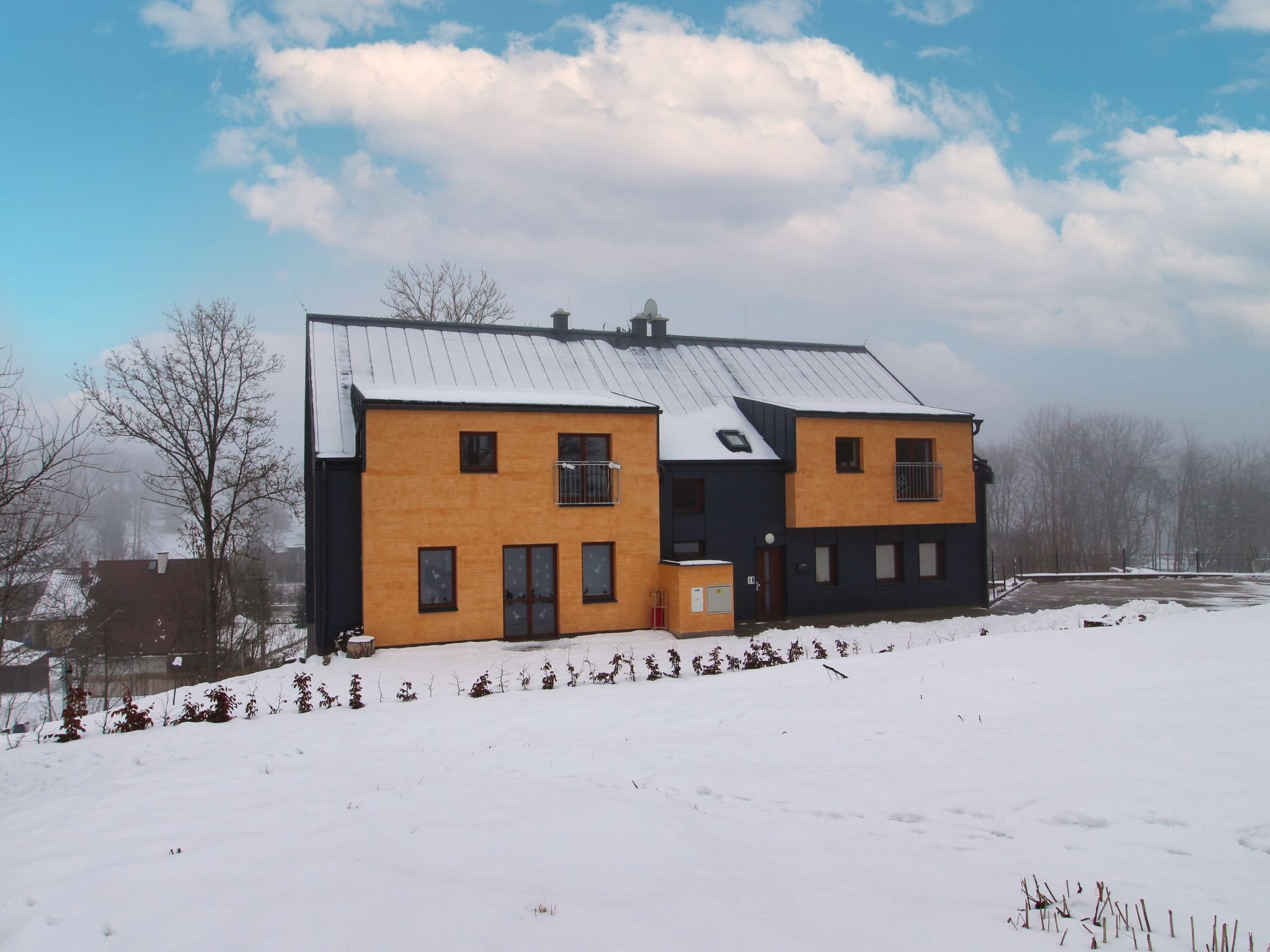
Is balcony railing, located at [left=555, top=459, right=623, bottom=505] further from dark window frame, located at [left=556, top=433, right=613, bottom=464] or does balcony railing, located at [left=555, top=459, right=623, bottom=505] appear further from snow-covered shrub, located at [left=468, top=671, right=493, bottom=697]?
snow-covered shrub, located at [left=468, top=671, right=493, bottom=697]

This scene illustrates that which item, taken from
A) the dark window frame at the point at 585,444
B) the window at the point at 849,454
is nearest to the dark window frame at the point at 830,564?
the window at the point at 849,454

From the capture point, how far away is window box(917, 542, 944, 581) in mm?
21516

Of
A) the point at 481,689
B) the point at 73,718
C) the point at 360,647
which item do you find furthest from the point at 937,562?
the point at 73,718

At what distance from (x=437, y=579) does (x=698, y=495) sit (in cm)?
658

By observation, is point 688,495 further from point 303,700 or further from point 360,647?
point 303,700

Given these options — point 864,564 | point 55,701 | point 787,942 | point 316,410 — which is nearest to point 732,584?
point 864,564

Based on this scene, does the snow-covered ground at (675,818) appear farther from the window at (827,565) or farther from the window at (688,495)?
the window at (827,565)

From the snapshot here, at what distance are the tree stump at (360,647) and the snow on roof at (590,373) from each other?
382 cm

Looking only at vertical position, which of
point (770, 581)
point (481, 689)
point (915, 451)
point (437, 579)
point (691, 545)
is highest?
point (915, 451)

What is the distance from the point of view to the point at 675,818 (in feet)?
17.2

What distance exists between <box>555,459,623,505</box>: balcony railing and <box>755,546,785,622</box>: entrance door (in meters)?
4.35

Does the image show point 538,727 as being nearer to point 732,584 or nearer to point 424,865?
point 424,865

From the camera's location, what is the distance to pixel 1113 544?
56156 millimetres

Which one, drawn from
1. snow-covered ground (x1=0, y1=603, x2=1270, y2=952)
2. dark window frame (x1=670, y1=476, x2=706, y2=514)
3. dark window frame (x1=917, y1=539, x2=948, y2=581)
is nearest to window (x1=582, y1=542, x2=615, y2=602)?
dark window frame (x1=670, y1=476, x2=706, y2=514)
